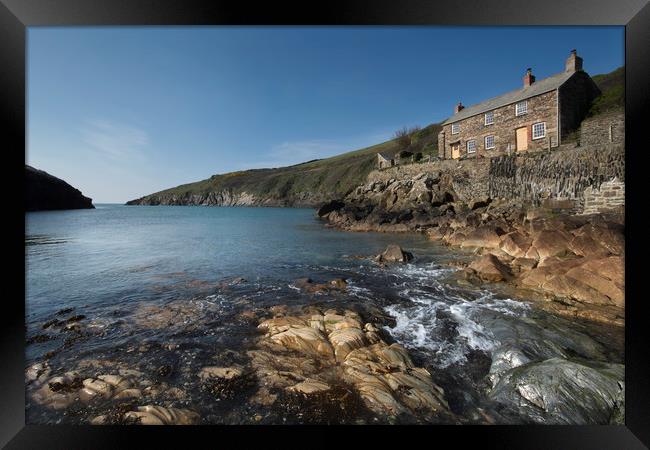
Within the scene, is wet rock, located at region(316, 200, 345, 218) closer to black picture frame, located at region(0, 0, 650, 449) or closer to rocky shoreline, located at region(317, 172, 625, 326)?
rocky shoreline, located at region(317, 172, 625, 326)

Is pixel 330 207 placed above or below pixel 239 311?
above

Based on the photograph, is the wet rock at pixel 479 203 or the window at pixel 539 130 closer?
the window at pixel 539 130

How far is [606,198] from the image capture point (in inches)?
512

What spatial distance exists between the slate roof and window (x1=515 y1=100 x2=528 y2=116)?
33 cm

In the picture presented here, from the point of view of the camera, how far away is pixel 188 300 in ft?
25.1

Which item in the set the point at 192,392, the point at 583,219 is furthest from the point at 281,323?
the point at 583,219

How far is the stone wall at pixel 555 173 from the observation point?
1416 cm

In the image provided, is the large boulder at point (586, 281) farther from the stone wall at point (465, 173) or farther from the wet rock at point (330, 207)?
the wet rock at point (330, 207)

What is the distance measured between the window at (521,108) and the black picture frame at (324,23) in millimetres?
22874

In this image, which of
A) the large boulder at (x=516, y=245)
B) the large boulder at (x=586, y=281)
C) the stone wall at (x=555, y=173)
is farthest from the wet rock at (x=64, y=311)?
the stone wall at (x=555, y=173)

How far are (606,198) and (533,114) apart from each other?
10.3 meters

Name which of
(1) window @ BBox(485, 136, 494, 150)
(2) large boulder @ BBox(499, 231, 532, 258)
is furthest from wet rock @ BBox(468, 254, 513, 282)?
(1) window @ BBox(485, 136, 494, 150)

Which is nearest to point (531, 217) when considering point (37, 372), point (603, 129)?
point (603, 129)

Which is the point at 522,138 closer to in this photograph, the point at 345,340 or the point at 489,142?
the point at 489,142
